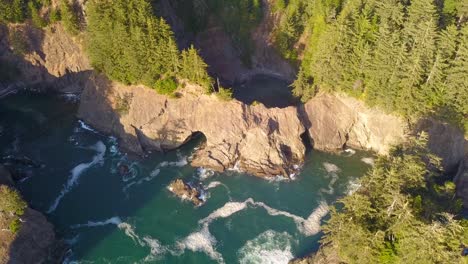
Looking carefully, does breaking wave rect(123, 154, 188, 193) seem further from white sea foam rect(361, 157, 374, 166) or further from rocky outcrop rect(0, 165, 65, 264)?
white sea foam rect(361, 157, 374, 166)

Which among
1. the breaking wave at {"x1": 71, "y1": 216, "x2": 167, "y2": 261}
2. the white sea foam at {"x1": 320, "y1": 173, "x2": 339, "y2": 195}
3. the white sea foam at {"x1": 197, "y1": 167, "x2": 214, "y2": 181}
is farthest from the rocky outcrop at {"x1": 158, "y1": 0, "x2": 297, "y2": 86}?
the breaking wave at {"x1": 71, "y1": 216, "x2": 167, "y2": 261}

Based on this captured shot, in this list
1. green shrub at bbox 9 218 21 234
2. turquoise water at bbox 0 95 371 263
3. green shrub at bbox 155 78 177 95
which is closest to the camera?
green shrub at bbox 9 218 21 234

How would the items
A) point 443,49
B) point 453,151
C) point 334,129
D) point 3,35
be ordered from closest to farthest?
1. point 443,49
2. point 453,151
3. point 334,129
4. point 3,35

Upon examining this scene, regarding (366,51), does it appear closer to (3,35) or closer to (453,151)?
(453,151)

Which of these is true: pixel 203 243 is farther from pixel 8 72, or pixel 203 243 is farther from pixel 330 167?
pixel 8 72

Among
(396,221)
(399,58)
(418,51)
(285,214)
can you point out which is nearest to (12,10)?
(285,214)

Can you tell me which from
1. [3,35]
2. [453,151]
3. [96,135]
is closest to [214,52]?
[96,135]
